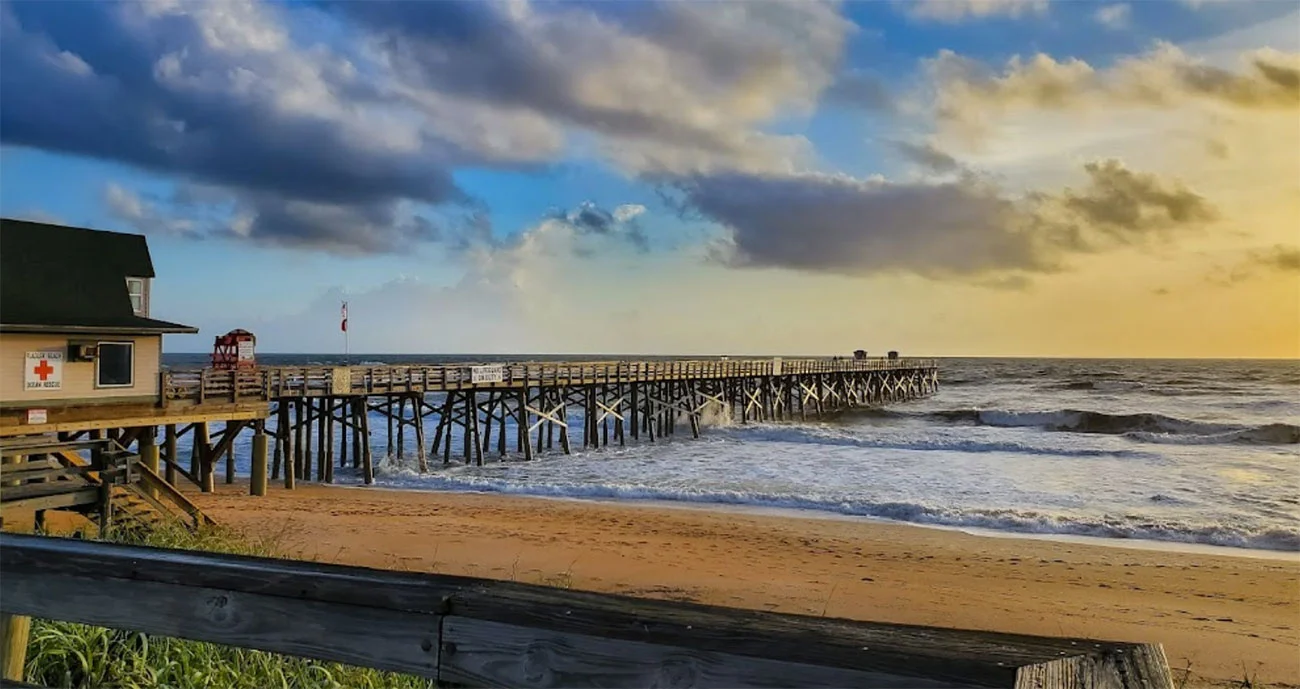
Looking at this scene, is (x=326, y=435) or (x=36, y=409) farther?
(x=326, y=435)

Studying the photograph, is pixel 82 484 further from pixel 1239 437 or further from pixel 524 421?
pixel 1239 437

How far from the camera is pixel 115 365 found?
1909cm

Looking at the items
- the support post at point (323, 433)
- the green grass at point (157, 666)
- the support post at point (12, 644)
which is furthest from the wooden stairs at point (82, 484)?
the support post at point (323, 433)

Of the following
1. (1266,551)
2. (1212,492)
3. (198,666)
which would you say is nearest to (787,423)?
(1212,492)

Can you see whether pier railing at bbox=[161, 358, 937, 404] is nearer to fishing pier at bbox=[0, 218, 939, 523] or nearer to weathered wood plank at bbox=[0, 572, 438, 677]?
fishing pier at bbox=[0, 218, 939, 523]

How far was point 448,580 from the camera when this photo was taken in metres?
2.13

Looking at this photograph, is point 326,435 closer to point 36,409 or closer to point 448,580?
point 36,409

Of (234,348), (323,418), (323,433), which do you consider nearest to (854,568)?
(323,418)

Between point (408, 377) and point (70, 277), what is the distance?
12.0 metres

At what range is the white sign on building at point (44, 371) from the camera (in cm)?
1741

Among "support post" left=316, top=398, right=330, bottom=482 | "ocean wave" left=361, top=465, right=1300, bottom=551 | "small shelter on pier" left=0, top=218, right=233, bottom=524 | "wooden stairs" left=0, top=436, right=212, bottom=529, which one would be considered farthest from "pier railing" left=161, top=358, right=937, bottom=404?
"wooden stairs" left=0, top=436, right=212, bottom=529

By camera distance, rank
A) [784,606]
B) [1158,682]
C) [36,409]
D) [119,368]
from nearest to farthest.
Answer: [1158,682] → [784,606] → [36,409] → [119,368]

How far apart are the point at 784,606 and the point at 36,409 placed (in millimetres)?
15059

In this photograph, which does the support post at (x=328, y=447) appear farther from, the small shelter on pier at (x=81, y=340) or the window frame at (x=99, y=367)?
the window frame at (x=99, y=367)
